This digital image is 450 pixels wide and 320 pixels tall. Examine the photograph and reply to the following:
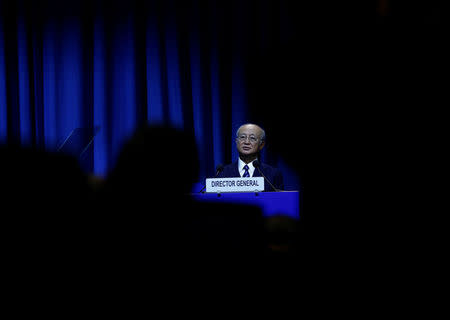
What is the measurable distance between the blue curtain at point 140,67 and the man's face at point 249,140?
0.60m

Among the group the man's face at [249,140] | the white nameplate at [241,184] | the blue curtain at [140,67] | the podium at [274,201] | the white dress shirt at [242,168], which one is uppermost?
the blue curtain at [140,67]

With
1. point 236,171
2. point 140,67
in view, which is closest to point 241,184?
point 236,171

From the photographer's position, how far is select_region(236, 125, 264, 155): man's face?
2830 millimetres

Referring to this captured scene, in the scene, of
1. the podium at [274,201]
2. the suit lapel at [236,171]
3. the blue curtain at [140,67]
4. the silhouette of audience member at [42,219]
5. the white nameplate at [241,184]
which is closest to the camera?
the silhouette of audience member at [42,219]

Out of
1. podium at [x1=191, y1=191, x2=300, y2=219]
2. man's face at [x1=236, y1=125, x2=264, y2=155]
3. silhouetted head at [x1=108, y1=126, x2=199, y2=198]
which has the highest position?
man's face at [x1=236, y1=125, x2=264, y2=155]

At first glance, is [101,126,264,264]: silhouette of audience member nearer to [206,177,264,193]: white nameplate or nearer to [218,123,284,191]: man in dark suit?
[206,177,264,193]: white nameplate

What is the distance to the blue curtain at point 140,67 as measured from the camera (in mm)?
3408

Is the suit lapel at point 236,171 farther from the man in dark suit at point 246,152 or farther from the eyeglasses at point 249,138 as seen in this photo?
the eyeglasses at point 249,138

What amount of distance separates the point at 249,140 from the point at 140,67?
128cm

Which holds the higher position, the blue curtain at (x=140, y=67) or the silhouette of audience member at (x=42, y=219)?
the blue curtain at (x=140, y=67)

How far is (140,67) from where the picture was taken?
3.45m

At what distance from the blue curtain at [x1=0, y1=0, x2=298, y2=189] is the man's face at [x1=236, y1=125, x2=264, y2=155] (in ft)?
1.96

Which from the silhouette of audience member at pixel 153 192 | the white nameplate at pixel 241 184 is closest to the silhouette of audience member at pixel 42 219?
the silhouette of audience member at pixel 153 192

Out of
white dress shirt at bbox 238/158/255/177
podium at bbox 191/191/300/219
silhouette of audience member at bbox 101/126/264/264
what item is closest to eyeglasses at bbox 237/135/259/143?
white dress shirt at bbox 238/158/255/177
